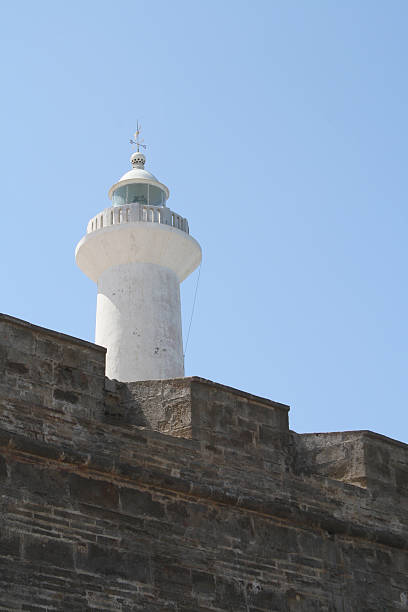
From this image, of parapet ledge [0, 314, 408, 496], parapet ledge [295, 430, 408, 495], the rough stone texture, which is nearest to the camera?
the rough stone texture

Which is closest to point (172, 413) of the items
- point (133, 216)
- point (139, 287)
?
point (139, 287)

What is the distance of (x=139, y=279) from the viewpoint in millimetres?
19953

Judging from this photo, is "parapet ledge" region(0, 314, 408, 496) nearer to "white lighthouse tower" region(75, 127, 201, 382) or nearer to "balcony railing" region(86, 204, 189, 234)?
"white lighthouse tower" region(75, 127, 201, 382)

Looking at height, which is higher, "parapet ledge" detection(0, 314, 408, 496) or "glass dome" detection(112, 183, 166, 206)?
"glass dome" detection(112, 183, 166, 206)

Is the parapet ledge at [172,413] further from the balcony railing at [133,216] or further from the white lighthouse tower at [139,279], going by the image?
the balcony railing at [133,216]

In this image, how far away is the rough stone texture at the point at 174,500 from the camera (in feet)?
29.5

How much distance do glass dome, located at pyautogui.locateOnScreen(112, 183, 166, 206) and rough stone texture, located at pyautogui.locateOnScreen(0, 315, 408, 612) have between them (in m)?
10.2

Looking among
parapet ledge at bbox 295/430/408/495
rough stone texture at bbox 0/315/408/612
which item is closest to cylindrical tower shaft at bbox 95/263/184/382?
parapet ledge at bbox 295/430/408/495

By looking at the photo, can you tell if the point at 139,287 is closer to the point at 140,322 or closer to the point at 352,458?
the point at 140,322

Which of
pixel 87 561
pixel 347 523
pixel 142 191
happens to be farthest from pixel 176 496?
pixel 142 191

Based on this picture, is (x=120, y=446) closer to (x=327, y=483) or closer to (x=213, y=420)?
(x=213, y=420)

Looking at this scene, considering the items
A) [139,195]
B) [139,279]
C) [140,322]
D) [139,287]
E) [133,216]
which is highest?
[139,195]

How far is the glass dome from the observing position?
2102cm

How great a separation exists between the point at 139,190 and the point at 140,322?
8.51ft
